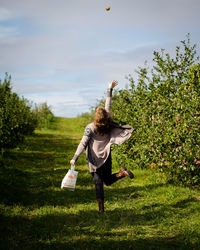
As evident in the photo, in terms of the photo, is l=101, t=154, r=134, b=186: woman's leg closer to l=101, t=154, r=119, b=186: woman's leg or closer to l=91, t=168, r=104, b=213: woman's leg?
l=101, t=154, r=119, b=186: woman's leg

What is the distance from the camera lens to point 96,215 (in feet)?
17.9

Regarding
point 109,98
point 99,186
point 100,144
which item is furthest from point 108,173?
point 109,98

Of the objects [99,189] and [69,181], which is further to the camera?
[99,189]

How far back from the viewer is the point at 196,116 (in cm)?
627

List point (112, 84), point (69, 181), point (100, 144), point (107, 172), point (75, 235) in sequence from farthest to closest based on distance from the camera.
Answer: point (112, 84)
point (107, 172)
point (100, 144)
point (69, 181)
point (75, 235)

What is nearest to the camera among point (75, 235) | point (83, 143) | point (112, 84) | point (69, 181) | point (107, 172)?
point (75, 235)

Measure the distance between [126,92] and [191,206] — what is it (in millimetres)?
5031

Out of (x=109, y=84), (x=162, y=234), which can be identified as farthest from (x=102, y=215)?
(x=109, y=84)

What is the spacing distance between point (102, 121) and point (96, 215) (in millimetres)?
1784

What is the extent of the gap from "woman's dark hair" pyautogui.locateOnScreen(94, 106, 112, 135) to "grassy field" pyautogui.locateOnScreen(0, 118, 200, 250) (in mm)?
1628

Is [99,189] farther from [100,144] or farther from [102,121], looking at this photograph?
[102,121]

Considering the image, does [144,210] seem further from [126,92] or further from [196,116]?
[126,92]

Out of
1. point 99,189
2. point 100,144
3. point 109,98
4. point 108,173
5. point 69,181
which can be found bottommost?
point 99,189

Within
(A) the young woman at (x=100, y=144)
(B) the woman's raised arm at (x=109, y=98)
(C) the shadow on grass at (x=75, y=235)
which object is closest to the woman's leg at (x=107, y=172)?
(A) the young woman at (x=100, y=144)
